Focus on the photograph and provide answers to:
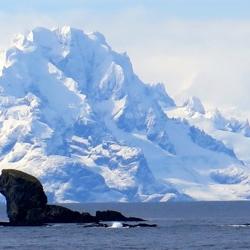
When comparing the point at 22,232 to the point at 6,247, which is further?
the point at 22,232

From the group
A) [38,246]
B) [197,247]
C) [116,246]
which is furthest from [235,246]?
[38,246]

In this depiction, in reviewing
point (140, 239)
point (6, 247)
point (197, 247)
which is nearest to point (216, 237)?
point (140, 239)

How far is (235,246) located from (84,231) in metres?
40.1

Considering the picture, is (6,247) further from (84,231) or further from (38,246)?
(84,231)

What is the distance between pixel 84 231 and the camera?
7854 inches

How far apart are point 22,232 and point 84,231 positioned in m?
10.5

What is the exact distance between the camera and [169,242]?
175875mm

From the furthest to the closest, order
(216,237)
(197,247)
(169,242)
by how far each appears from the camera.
A: 1. (216,237)
2. (169,242)
3. (197,247)

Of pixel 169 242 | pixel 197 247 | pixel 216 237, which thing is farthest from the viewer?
pixel 216 237

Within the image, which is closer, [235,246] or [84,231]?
[235,246]

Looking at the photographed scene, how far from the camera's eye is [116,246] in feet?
551

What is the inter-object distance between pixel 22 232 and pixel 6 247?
29.6 m

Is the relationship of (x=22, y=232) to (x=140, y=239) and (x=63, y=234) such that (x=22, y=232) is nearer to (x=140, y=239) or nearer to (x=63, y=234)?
(x=63, y=234)

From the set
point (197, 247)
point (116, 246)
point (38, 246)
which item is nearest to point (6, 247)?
point (38, 246)
